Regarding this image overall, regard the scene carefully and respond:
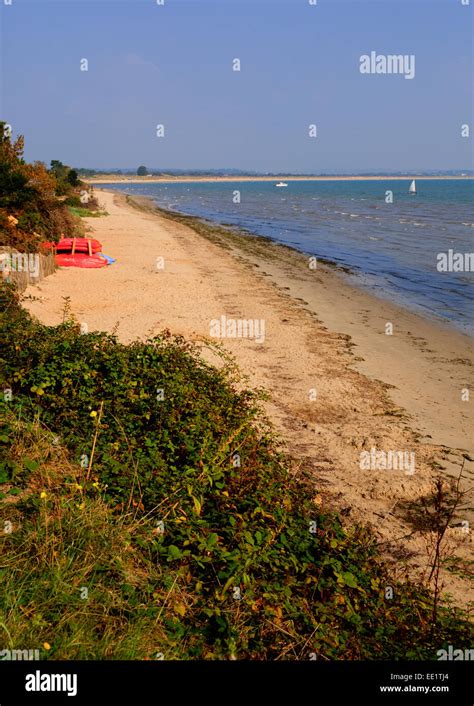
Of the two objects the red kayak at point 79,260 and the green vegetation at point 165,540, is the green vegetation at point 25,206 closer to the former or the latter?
the red kayak at point 79,260

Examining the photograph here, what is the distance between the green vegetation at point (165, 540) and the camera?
420 cm

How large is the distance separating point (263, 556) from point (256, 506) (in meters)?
0.87

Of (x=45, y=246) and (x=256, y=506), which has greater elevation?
(x=45, y=246)

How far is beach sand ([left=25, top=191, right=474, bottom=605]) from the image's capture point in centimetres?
725

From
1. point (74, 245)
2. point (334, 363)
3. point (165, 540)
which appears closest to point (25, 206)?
point (74, 245)

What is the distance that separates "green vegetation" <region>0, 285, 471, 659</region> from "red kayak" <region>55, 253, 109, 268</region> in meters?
13.8

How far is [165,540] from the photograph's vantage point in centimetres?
520

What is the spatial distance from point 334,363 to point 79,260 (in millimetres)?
11929

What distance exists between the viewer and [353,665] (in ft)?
13.3

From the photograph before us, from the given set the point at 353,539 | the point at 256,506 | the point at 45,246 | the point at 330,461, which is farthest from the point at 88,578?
the point at 45,246

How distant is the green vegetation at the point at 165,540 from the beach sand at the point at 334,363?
842mm

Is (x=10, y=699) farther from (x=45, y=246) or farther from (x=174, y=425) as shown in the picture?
(x=45, y=246)

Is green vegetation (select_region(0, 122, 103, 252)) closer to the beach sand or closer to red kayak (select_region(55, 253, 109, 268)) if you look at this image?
red kayak (select_region(55, 253, 109, 268))

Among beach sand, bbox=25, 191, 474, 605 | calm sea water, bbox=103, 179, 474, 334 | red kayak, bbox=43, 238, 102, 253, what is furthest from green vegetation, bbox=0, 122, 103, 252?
calm sea water, bbox=103, 179, 474, 334
